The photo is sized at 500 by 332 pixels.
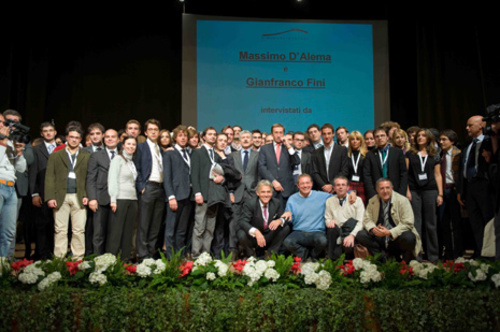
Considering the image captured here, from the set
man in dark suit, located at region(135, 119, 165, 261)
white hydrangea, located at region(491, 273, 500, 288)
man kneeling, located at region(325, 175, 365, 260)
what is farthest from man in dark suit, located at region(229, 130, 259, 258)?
white hydrangea, located at region(491, 273, 500, 288)

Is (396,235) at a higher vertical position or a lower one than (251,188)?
lower

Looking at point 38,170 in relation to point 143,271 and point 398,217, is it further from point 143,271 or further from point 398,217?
point 398,217

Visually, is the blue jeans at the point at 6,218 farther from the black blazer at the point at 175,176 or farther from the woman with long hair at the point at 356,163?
the woman with long hair at the point at 356,163

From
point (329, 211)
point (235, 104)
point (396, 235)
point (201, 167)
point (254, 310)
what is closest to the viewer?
point (254, 310)

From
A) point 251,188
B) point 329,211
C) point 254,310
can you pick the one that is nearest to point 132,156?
point 251,188

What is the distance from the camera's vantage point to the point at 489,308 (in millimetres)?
2660

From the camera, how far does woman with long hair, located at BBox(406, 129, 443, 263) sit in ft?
15.2

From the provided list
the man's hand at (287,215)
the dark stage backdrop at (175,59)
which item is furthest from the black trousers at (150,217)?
the dark stage backdrop at (175,59)

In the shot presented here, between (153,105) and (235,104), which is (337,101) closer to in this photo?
(235,104)

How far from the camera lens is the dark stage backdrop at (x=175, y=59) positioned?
24.8 ft

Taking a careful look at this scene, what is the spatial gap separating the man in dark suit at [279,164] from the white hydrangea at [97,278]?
2430mm

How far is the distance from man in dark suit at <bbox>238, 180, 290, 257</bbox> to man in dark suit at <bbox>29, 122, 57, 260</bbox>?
6.76 feet

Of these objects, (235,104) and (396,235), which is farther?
(235,104)

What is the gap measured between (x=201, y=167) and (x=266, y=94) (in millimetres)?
2993
